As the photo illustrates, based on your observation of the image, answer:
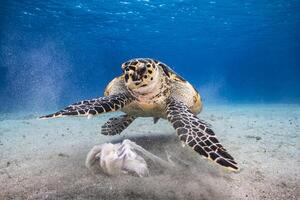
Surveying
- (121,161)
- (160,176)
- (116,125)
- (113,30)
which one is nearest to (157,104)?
(116,125)

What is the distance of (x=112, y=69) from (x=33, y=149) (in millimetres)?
71568

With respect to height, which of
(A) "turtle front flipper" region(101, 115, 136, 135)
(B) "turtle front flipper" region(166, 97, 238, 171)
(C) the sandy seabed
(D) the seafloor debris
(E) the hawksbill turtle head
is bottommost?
(A) "turtle front flipper" region(101, 115, 136, 135)

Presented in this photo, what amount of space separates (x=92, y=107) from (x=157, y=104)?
5.25 feet

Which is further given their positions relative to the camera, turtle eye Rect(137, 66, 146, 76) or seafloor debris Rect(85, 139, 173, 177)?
turtle eye Rect(137, 66, 146, 76)

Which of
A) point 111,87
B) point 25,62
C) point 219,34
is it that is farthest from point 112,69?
point 111,87

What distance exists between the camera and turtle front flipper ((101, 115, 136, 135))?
5.78 metres

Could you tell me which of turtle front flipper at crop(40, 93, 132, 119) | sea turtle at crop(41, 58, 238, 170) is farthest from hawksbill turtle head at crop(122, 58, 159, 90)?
turtle front flipper at crop(40, 93, 132, 119)

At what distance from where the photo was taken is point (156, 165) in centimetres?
389

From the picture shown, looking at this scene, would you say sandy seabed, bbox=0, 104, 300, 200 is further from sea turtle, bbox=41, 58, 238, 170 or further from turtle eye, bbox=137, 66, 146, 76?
turtle eye, bbox=137, 66, 146, 76

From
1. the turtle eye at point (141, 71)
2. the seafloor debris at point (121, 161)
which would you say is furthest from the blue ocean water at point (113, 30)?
the seafloor debris at point (121, 161)

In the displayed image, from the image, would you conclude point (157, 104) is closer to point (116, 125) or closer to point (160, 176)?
point (116, 125)

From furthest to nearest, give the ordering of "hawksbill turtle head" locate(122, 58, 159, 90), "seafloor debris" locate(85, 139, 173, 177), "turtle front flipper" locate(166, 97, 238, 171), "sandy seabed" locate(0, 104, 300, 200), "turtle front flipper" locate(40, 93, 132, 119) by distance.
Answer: "hawksbill turtle head" locate(122, 58, 159, 90)
"turtle front flipper" locate(40, 93, 132, 119)
"seafloor debris" locate(85, 139, 173, 177)
"sandy seabed" locate(0, 104, 300, 200)
"turtle front flipper" locate(166, 97, 238, 171)

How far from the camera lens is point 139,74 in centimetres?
468

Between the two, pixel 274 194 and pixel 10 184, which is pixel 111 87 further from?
pixel 274 194
